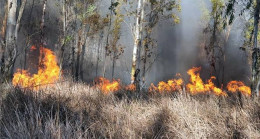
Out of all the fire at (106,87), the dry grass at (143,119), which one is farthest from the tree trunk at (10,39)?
the fire at (106,87)

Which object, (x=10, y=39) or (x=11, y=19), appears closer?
(x=10, y=39)

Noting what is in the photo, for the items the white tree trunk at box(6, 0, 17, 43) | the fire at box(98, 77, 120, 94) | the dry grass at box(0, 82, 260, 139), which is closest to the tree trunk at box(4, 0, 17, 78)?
the white tree trunk at box(6, 0, 17, 43)

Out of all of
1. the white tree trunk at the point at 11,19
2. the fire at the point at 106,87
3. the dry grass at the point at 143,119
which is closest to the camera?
the dry grass at the point at 143,119

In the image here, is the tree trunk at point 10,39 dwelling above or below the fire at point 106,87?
above

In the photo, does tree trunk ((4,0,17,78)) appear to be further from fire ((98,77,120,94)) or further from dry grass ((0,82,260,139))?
fire ((98,77,120,94))

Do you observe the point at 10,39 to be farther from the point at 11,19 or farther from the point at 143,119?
the point at 143,119

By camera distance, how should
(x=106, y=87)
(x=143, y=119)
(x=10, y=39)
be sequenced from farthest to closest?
(x=106, y=87) → (x=10, y=39) → (x=143, y=119)

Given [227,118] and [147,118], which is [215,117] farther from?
[147,118]

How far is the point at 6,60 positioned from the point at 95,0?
16437 millimetres

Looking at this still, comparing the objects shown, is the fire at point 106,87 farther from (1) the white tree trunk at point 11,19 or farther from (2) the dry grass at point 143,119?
(1) the white tree trunk at point 11,19

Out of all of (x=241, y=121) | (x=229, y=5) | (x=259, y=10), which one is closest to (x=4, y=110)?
(x=241, y=121)

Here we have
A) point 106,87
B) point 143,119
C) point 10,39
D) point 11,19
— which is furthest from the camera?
point 106,87

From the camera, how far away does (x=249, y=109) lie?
13.0ft

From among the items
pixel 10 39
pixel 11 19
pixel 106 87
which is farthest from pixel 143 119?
pixel 11 19
